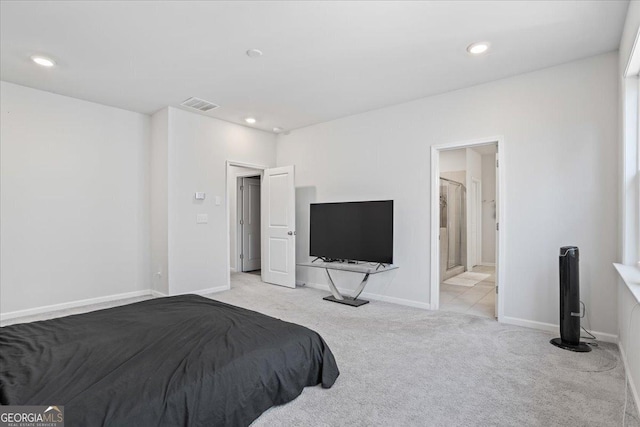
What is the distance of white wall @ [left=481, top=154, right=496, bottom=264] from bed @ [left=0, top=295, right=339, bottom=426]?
23.3ft

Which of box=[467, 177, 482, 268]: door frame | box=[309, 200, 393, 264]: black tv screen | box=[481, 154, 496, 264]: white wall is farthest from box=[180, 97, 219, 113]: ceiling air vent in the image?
box=[481, 154, 496, 264]: white wall

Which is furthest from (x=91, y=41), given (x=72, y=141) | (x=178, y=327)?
(x=178, y=327)

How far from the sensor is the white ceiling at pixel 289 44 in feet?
8.21

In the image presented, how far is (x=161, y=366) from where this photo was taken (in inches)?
63.7

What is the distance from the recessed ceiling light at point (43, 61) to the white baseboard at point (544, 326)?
17.5 feet

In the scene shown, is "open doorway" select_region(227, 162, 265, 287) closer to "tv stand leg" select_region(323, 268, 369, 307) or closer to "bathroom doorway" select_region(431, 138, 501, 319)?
"tv stand leg" select_region(323, 268, 369, 307)

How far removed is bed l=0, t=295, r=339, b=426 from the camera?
1.36m

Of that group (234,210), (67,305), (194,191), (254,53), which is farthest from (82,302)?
(254,53)

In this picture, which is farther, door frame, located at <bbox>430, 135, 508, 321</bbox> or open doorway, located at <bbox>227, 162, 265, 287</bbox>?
open doorway, located at <bbox>227, 162, 265, 287</bbox>

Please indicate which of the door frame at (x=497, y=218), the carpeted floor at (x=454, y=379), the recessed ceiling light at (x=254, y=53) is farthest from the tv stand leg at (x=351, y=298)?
the recessed ceiling light at (x=254, y=53)

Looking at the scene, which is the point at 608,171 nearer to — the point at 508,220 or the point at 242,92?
the point at 508,220

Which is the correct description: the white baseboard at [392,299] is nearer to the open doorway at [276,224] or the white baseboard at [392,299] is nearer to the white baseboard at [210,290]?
the open doorway at [276,224]

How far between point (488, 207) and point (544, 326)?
213 inches

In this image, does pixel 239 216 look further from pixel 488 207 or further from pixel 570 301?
pixel 488 207
